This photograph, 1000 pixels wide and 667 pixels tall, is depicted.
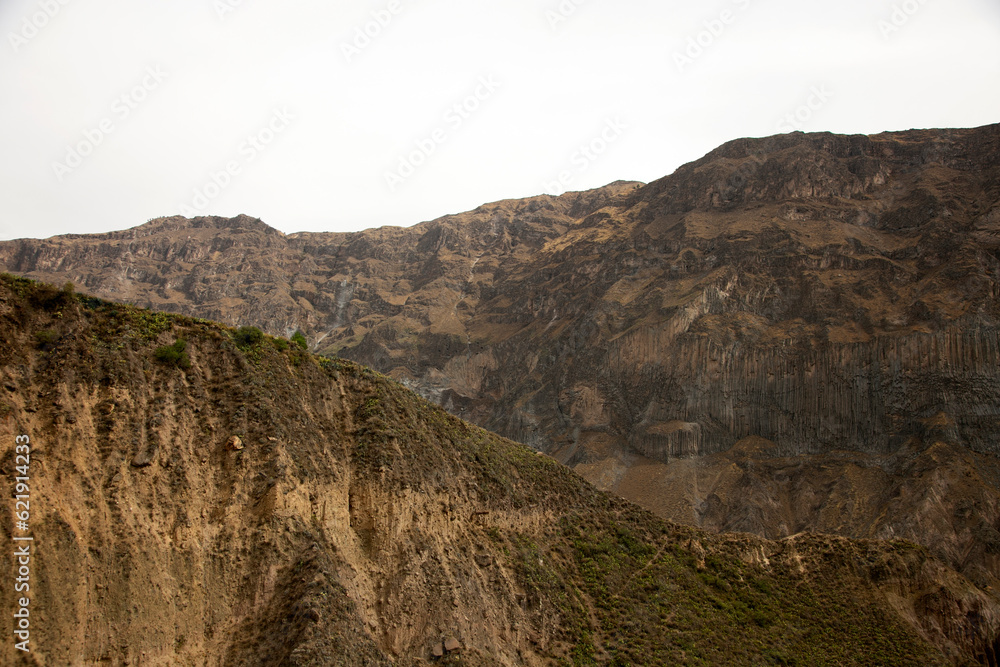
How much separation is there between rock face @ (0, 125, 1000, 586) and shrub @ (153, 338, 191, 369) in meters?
79.2

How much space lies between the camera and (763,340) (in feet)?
381

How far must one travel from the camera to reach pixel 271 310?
18075 cm

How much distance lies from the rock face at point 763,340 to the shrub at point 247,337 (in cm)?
7554

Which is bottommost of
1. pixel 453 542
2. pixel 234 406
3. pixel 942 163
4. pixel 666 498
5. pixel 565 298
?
pixel 666 498

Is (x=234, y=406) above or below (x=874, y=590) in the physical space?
above

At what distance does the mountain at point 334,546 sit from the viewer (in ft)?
80.6

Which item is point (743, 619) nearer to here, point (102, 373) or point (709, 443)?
point (102, 373)

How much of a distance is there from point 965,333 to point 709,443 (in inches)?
1441

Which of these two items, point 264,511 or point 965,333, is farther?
point 965,333

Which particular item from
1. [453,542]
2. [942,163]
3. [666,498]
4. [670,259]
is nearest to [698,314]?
[670,259]

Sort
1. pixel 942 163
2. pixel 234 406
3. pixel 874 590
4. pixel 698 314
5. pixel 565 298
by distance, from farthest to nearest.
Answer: pixel 565 298 < pixel 942 163 < pixel 698 314 < pixel 874 590 < pixel 234 406

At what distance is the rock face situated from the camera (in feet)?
314

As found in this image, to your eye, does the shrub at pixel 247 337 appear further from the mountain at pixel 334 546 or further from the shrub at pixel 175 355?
the shrub at pixel 175 355
